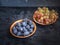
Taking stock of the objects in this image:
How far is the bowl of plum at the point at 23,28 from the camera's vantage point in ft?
3.24

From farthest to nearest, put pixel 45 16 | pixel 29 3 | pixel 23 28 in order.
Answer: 1. pixel 29 3
2. pixel 45 16
3. pixel 23 28

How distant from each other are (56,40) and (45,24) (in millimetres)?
146

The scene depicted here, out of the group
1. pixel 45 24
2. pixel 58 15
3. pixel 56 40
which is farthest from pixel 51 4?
pixel 56 40

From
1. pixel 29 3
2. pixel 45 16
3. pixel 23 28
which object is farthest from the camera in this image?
pixel 29 3

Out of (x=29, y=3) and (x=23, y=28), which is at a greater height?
(x=29, y=3)

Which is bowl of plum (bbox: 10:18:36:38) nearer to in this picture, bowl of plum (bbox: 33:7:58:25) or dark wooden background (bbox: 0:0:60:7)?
bowl of plum (bbox: 33:7:58:25)

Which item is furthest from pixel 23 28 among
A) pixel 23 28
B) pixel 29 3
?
pixel 29 3

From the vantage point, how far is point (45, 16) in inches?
44.6

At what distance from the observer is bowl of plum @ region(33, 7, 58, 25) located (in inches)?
42.6

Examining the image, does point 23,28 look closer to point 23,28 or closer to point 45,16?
point 23,28

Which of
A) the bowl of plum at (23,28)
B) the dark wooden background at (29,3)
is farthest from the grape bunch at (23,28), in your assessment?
the dark wooden background at (29,3)

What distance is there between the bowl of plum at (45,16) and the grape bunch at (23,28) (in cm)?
7

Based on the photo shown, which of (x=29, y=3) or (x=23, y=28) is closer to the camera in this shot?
(x=23, y=28)

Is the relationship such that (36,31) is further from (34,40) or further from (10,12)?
(10,12)
